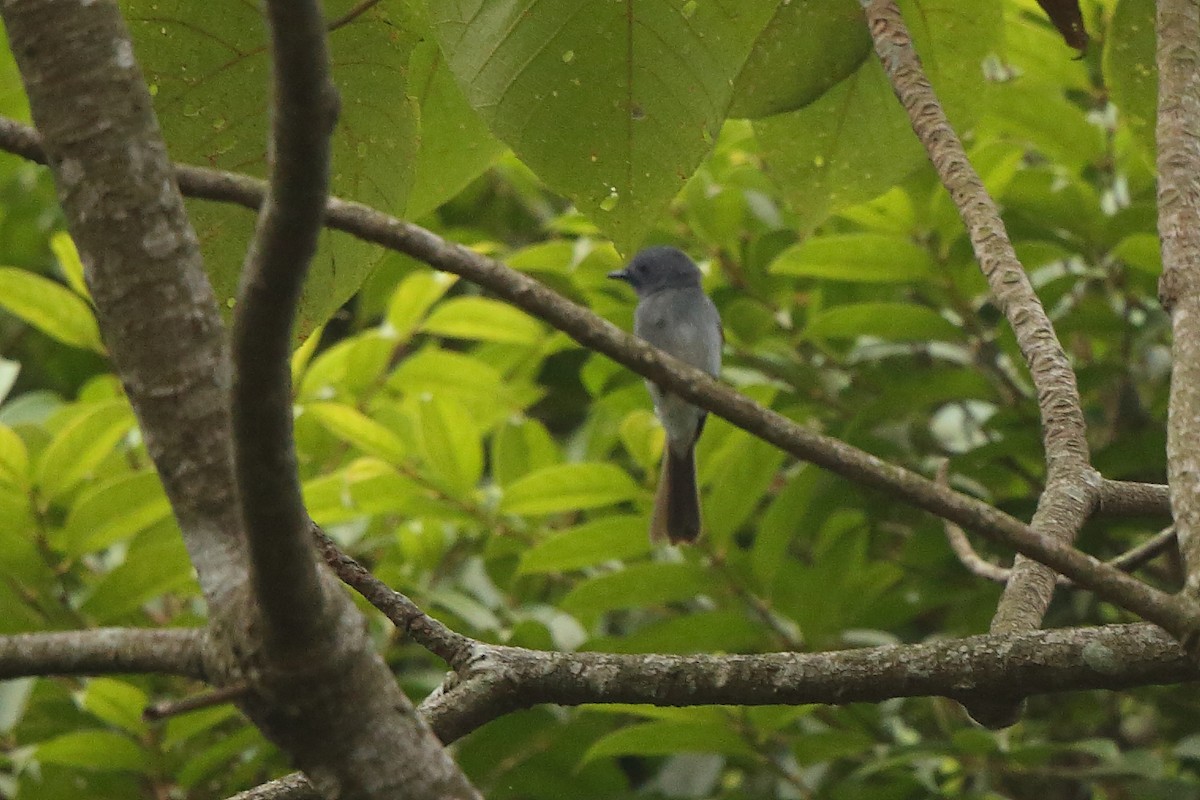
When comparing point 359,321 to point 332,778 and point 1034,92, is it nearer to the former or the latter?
point 1034,92

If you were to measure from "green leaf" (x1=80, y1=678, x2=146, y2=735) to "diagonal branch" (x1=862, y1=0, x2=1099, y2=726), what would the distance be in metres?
1.61

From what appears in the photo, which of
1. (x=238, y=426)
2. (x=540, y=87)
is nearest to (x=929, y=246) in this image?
(x=540, y=87)

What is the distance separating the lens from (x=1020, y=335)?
1.31m

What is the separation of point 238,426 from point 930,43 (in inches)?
45.0

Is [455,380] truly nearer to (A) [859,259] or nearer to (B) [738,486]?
(B) [738,486]

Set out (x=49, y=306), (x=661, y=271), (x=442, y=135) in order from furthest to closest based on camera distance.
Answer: (x=661, y=271) < (x=49, y=306) < (x=442, y=135)

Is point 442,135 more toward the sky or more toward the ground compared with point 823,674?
more toward the sky

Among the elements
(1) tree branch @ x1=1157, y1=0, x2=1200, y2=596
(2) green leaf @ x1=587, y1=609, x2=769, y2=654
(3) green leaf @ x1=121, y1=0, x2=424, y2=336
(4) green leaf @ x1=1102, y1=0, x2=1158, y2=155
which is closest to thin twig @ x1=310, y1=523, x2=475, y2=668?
(3) green leaf @ x1=121, y1=0, x2=424, y2=336

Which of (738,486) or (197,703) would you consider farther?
(738,486)

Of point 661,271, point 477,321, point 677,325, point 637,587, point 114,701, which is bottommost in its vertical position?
point 114,701

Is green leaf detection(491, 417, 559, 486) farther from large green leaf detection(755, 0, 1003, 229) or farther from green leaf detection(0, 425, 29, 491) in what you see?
large green leaf detection(755, 0, 1003, 229)

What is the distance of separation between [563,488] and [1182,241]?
Answer: 1.54 meters

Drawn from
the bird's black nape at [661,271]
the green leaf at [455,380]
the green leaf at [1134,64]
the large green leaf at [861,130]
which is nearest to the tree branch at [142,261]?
the large green leaf at [861,130]

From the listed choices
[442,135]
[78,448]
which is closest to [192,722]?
[78,448]
